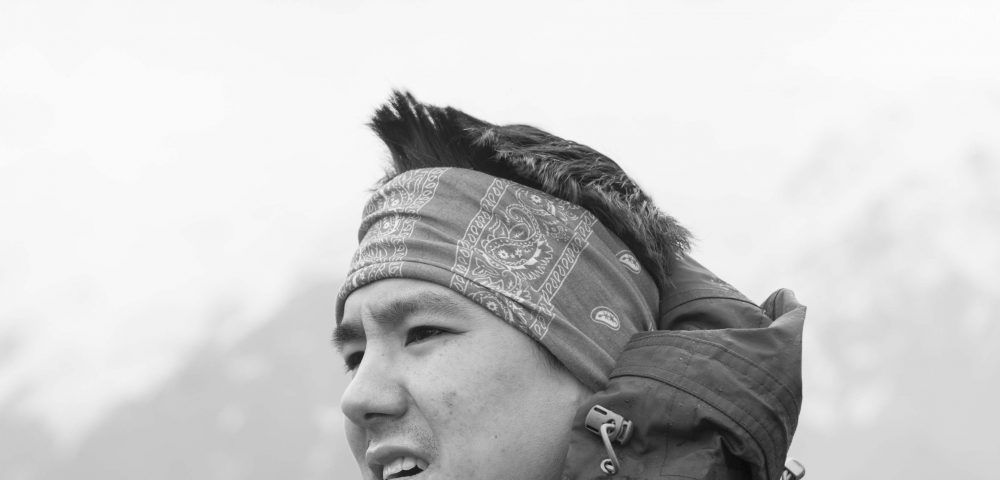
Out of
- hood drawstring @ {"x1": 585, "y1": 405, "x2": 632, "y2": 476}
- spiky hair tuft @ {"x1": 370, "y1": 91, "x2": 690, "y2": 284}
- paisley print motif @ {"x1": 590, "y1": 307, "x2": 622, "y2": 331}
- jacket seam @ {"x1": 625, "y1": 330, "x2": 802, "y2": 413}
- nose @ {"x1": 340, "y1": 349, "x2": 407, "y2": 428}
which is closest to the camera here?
hood drawstring @ {"x1": 585, "y1": 405, "x2": 632, "y2": 476}

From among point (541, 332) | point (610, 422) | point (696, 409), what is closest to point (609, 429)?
point (610, 422)

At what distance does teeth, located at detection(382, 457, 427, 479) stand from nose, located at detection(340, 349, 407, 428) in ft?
0.38

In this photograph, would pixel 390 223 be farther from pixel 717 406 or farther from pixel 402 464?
pixel 717 406

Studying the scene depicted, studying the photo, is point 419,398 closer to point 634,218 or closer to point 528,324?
point 528,324

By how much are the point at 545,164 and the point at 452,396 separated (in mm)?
787

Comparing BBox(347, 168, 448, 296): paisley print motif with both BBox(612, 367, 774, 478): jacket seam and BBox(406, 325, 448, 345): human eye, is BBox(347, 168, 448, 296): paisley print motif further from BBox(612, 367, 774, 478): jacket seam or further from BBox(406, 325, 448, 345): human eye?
BBox(612, 367, 774, 478): jacket seam

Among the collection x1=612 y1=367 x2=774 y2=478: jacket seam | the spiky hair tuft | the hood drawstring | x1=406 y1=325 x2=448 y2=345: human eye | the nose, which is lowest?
the nose

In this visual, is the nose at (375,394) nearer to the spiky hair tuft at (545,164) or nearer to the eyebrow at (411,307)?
the eyebrow at (411,307)

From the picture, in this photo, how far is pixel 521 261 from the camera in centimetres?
353

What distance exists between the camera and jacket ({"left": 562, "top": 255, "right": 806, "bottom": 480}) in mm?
3117

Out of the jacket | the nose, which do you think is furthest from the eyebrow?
the jacket

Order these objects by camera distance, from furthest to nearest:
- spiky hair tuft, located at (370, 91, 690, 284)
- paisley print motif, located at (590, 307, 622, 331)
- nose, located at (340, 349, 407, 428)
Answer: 1. spiky hair tuft, located at (370, 91, 690, 284)
2. paisley print motif, located at (590, 307, 622, 331)
3. nose, located at (340, 349, 407, 428)

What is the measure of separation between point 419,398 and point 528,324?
35cm

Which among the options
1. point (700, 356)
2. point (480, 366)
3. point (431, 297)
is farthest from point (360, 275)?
point (700, 356)
